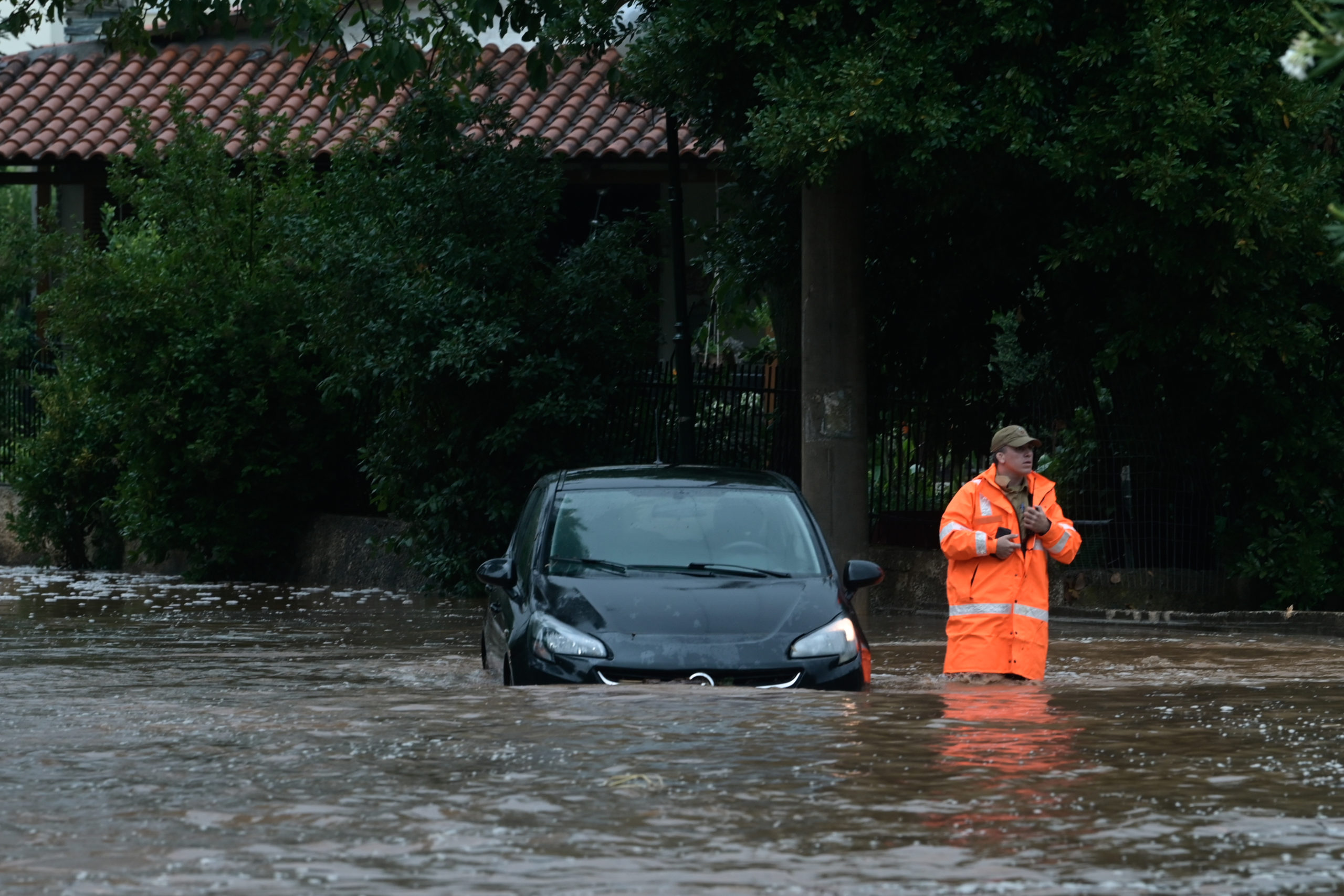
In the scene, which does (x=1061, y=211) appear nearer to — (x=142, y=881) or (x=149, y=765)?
(x=149, y=765)

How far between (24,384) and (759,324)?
814cm

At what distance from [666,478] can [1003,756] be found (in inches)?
134

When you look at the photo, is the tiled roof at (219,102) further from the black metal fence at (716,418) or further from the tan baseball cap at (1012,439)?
the tan baseball cap at (1012,439)

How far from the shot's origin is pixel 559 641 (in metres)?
8.55

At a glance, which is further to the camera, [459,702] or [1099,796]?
[459,702]

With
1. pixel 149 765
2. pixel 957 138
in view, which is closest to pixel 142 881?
pixel 149 765

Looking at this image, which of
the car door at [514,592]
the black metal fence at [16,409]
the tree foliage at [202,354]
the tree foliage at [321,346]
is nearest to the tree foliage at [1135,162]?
the tree foliage at [321,346]

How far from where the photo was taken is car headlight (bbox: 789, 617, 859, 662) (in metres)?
8.51

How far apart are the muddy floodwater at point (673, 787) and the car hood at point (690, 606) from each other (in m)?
0.37

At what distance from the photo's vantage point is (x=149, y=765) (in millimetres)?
6742

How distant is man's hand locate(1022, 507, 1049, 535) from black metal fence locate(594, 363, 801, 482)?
22.5 ft

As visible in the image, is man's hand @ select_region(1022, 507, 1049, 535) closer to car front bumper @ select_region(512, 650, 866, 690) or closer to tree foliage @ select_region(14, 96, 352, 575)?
car front bumper @ select_region(512, 650, 866, 690)

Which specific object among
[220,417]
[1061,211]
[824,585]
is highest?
[1061,211]

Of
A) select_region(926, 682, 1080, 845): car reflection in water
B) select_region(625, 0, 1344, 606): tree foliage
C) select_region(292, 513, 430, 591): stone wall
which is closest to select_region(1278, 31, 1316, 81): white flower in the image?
select_region(926, 682, 1080, 845): car reflection in water
